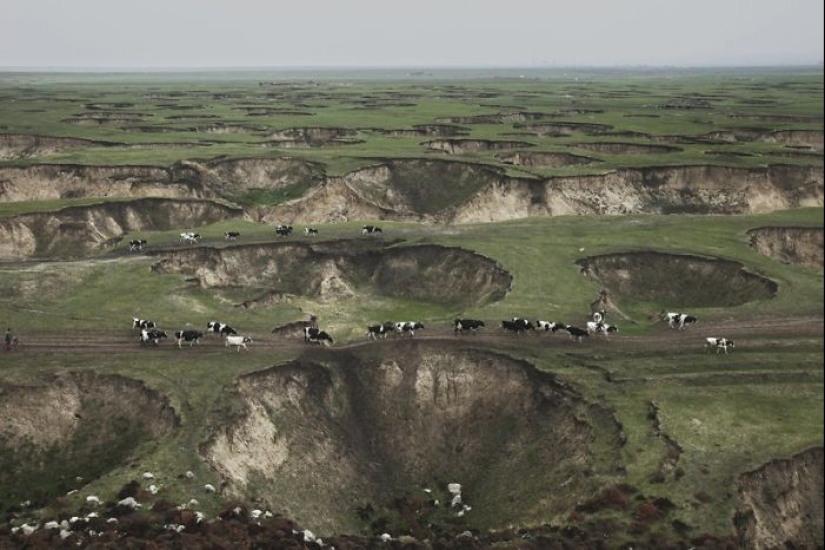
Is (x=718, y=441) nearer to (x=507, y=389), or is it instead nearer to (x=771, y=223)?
(x=507, y=389)

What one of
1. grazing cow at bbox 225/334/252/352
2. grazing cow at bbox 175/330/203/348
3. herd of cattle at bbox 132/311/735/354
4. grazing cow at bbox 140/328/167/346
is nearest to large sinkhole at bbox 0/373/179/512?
grazing cow at bbox 140/328/167/346

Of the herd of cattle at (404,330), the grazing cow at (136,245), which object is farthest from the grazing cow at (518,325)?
the grazing cow at (136,245)

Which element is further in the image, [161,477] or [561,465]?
[561,465]

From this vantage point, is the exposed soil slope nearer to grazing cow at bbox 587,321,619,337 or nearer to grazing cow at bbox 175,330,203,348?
grazing cow at bbox 175,330,203,348

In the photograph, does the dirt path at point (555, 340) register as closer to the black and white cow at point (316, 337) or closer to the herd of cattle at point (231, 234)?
the black and white cow at point (316, 337)

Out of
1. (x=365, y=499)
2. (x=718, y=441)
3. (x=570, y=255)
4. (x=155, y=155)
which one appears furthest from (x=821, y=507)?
(x=155, y=155)

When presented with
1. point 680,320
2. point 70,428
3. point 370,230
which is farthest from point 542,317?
point 70,428

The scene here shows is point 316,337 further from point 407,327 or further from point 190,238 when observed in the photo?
point 190,238
